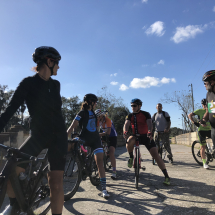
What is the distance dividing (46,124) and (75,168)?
1.82 m

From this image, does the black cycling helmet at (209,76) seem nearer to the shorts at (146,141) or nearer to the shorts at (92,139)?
the shorts at (146,141)

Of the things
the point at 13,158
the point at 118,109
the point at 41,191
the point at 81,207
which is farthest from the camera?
the point at 118,109

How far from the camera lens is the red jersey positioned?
187 inches

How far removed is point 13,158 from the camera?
1878 millimetres

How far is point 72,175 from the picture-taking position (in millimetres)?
3701

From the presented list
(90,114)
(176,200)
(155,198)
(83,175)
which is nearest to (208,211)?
(176,200)

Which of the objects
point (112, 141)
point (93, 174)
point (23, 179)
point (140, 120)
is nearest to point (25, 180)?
point (23, 179)

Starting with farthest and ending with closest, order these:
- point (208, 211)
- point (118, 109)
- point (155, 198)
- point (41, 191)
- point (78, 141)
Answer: point (118, 109), point (78, 141), point (155, 198), point (208, 211), point (41, 191)

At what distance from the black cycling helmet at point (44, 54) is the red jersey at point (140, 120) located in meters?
2.95

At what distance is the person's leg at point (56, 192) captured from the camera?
2.02 m

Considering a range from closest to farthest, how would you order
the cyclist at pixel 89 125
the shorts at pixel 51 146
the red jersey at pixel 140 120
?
the shorts at pixel 51 146 < the cyclist at pixel 89 125 < the red jersey at pixel 140 120

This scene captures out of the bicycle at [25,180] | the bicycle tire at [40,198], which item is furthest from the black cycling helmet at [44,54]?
the bicycle tire at [40,198]

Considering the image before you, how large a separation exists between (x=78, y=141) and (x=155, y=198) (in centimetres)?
170

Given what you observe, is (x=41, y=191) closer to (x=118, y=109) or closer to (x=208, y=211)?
(x=208, y=211)
